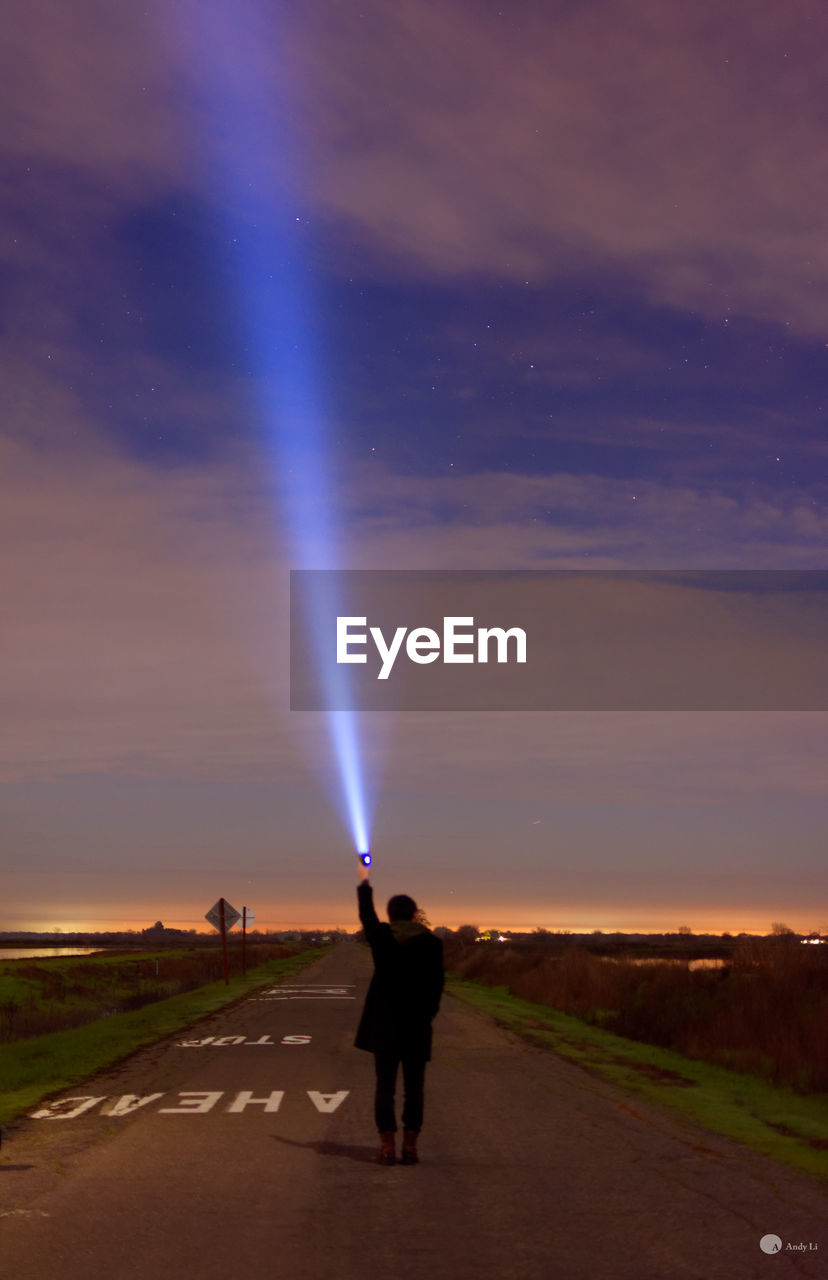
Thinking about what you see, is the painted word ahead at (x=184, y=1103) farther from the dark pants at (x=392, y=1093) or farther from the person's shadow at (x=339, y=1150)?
the dark pants at (x=392, y=1093)

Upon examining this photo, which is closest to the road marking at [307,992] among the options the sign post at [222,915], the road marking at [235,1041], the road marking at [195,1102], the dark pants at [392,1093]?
the sign post at [222,915]

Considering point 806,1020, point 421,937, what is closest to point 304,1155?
point 421,937

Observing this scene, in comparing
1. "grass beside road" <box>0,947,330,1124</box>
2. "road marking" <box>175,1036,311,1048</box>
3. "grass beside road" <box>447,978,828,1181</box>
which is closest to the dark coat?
"grass beside road" <box>447,978,828,1181</box>

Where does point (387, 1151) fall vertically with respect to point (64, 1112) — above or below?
above

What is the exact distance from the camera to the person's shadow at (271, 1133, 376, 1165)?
10.1m

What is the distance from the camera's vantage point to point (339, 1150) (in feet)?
34.3

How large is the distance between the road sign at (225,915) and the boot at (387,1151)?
36185 mm

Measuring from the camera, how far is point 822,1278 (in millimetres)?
6691

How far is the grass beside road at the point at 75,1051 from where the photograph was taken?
49.2 feet

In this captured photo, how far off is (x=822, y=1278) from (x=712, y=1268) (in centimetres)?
57

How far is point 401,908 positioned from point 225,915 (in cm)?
3662

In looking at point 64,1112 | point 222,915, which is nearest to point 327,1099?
point 64,1112

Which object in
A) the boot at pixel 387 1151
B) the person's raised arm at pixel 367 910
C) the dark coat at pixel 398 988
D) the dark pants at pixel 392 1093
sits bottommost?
the boot at pixel 387 1151

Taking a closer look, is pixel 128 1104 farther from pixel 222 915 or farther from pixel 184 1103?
pixel 222 915
